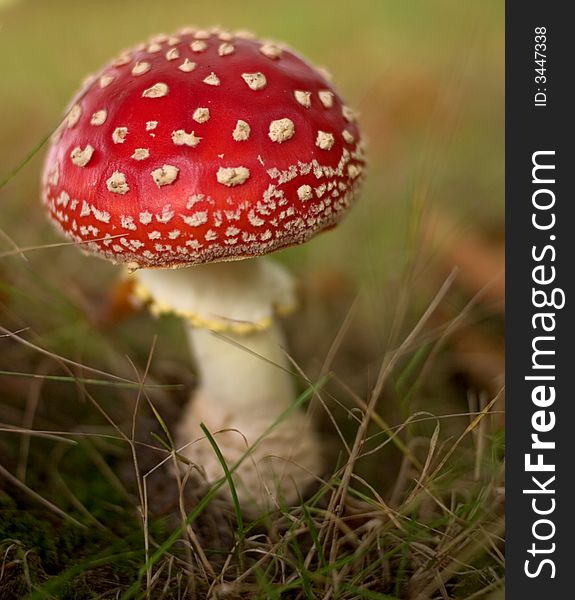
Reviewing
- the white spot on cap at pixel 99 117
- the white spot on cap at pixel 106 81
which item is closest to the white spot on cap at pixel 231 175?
the white spot on cap at pixel 99 117

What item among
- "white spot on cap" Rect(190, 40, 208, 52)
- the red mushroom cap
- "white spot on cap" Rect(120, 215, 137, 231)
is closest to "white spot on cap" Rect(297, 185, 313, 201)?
the red mushroom cap

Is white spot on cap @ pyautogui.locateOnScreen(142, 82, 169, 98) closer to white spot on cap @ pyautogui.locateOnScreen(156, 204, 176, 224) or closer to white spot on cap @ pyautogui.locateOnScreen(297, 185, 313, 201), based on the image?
white spot on cap @ pyautogui.locateOnScreen(156, 204, 176, 224)

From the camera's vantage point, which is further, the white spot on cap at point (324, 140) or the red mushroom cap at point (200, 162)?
the white spot on cap at point (324, 140)

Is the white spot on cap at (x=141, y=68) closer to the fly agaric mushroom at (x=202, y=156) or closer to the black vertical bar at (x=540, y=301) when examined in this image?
the fly agaric mushroom at (x=202, y=156)

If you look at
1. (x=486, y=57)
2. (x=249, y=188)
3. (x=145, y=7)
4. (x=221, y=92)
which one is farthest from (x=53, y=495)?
(x=145, y=7)

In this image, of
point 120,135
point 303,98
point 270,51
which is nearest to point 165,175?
Answer: point 120,135

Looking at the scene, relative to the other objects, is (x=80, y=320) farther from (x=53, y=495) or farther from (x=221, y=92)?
(x=221, y=92)

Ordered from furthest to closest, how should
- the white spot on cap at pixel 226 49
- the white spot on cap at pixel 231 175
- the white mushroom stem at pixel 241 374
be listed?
the white mushroom stem at pixel 241 374, the white spot on cap at pixel 226 49, the white spot on cap at pixel 231 175
